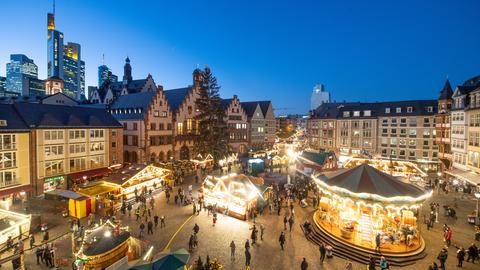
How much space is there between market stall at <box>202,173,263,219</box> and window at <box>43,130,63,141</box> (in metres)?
20.6

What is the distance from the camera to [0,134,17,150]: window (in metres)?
25.5

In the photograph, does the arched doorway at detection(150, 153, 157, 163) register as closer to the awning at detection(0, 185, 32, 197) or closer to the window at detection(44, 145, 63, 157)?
the window at detection(44, 145, 63, 157)

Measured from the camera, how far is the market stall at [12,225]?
58.2ft

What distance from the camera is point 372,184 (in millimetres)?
18375

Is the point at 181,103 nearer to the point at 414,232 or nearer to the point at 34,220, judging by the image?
the point at 34,220

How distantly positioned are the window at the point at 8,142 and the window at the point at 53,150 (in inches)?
123

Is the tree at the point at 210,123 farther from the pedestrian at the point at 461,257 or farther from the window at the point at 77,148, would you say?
the pedestrian at the point at 461,257

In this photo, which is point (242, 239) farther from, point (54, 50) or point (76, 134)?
point (54, 50)

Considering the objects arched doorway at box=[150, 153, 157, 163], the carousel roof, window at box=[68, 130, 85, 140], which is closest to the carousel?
the carousel roof

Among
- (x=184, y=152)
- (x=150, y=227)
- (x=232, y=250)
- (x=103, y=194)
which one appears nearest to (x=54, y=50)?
(x=184, y=152)

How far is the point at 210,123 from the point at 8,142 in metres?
28.0

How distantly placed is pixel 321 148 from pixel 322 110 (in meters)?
11.3

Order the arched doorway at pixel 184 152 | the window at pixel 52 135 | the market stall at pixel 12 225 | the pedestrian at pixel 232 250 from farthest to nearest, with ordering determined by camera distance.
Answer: the arched doorway at pixel 184 152, the window at pixel 52 135, the market stall at pixel 12 225, the pedestrian at pixel 232 250

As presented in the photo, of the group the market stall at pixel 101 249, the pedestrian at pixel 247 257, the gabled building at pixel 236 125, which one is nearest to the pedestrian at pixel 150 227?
the market stall at pixel 101 249
